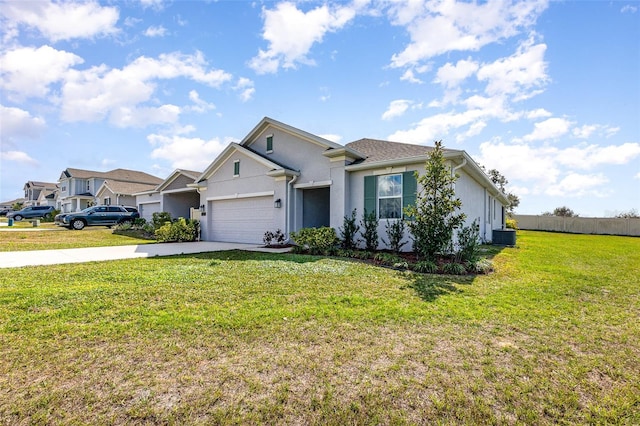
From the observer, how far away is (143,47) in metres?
10.2

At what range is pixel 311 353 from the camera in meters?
3.09

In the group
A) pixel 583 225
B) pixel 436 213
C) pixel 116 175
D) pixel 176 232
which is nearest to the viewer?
pixel 436 213

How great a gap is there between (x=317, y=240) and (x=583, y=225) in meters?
29.2

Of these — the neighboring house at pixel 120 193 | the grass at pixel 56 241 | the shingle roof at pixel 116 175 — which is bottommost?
the grass at pixel 56 241

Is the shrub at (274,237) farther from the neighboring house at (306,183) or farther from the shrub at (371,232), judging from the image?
the shrub at (371,232)

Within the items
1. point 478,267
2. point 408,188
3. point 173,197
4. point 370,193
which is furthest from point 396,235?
point 173,197

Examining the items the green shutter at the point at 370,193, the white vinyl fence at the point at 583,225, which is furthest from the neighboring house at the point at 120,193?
the white vinyl fence at the point at 583,225

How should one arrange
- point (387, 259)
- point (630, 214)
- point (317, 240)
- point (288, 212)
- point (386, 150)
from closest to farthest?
point (387, 259), point (317, 240), point (386, 150), point (288, 212), point (630, 214)

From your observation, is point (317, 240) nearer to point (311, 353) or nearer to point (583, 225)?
point (311, 353)

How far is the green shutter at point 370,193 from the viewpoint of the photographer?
1109cm

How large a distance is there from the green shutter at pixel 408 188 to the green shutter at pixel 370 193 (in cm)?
104

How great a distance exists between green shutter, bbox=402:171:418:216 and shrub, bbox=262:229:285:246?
512 cm

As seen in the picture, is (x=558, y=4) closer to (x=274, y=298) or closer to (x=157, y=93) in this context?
(x=274, y=298)

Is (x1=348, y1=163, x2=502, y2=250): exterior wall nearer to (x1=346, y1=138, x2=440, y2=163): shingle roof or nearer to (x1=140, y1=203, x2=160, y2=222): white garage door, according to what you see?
(x1=346, y1=138, x2=440, y2=163): shingle roof
